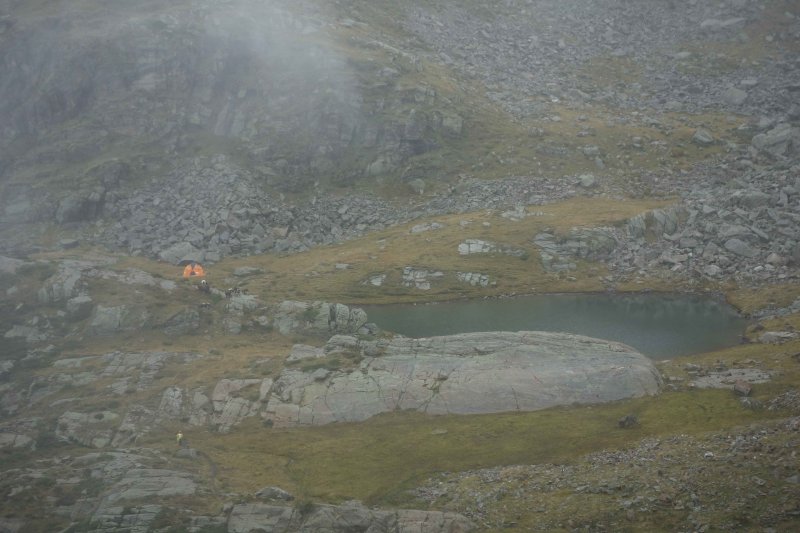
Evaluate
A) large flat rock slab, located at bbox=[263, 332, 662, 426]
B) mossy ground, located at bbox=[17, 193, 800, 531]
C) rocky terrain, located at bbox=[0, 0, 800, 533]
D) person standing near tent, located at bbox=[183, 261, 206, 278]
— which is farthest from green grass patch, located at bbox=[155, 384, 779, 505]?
person standing near tent, located at bbox=[183, 261, 206, 278]

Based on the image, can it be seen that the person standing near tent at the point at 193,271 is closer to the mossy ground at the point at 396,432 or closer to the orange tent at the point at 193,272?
the orange tent at the point at 193,272

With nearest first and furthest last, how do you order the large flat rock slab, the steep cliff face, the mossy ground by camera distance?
the mossy ground, the large flat rock slab, the steep cliff face

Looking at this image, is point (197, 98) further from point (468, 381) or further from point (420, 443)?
point (420, 443)

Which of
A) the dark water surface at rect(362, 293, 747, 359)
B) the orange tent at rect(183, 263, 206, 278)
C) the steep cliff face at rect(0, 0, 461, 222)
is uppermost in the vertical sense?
the steep cliff face at rect(0, 0, 461, 222)

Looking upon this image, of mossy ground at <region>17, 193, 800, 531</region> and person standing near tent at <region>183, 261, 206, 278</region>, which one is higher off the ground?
mossy ground at <region>17, 193, 800, 531</region>

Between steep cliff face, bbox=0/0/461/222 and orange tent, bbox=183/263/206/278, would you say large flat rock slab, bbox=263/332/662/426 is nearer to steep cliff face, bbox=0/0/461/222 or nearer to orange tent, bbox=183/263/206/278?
orange tent, bbox=183/263/206/278

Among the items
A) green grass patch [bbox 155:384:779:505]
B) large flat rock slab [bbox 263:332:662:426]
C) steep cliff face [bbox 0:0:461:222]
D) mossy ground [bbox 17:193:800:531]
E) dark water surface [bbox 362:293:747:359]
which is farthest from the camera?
steep cliff face [bbox 0:0:461:222]

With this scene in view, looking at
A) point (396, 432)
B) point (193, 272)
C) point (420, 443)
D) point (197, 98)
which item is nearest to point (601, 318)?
point (396, 432)
